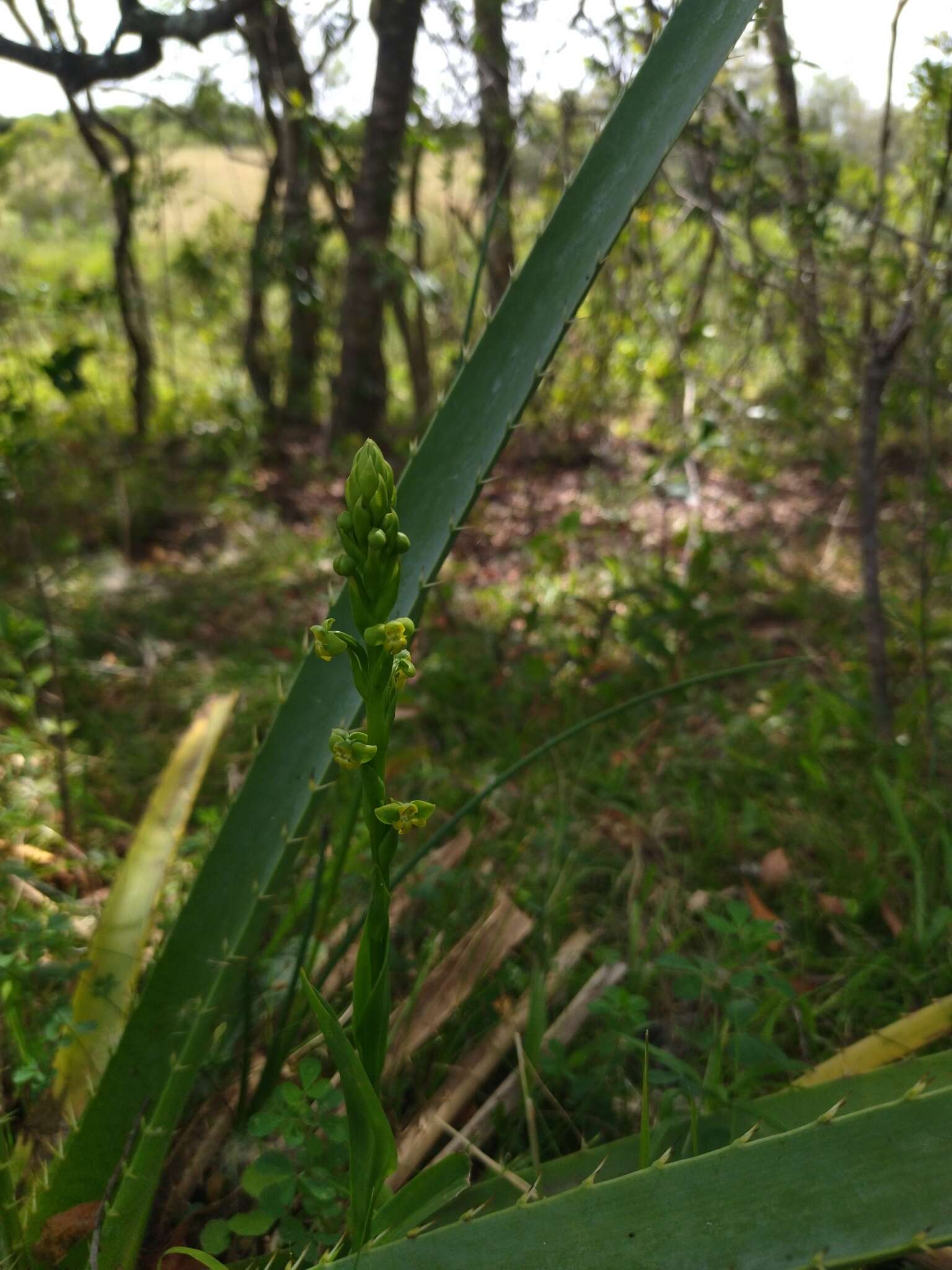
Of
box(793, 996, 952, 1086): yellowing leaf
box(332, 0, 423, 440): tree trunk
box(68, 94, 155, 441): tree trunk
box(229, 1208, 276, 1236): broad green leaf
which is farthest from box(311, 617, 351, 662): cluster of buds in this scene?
box(332, 0, 423, 440): tree trunk

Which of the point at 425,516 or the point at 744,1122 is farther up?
the point at 425,516

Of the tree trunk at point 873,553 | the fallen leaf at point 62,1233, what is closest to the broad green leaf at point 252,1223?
the fallen leaf at point 62,1233

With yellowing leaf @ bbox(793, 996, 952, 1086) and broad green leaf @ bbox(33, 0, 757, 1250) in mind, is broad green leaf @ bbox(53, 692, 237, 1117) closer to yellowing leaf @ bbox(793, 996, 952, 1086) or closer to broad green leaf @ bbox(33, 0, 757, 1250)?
broad green leaf @ bbox(33, 0, 757, 1250)

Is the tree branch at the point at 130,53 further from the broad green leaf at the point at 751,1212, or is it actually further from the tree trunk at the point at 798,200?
the broad green leaf at the point at 751,1212

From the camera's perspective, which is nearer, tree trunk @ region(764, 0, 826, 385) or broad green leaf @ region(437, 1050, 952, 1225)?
broad green leaf @ region(437, 1050, 952, 1225)

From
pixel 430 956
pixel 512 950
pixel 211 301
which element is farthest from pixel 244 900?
pixel 211 301

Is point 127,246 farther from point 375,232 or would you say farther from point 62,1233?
point 62,1233

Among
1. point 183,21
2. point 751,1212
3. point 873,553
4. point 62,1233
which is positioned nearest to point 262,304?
point 183,21
